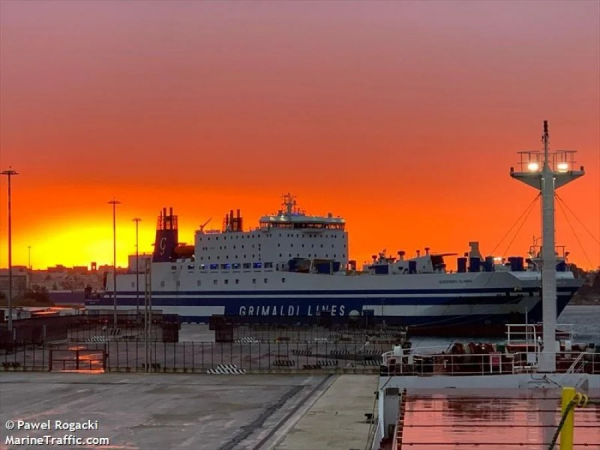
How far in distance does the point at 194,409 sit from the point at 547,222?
11.2 m

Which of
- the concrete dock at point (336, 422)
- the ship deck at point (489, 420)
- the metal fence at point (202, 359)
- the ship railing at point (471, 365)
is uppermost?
the ship railing at point (471, 365)

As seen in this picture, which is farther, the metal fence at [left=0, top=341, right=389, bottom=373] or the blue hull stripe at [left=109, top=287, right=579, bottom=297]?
the blue hull stripe at [left=109, top=287, right=579, bottom=297]

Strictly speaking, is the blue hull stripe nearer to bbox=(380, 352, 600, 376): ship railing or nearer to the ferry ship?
the ferry ship

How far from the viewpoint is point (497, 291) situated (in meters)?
65.4

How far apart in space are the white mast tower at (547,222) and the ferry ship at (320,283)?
146 feet

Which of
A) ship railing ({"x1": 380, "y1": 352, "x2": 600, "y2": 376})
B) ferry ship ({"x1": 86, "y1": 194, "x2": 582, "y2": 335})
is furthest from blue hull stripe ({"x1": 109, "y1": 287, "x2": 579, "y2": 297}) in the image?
ship railing ({"x1": 380, "y1": 352, "x2": 600, "y2": 376})

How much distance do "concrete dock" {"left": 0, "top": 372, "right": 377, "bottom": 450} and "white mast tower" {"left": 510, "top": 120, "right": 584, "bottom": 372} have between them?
446cm

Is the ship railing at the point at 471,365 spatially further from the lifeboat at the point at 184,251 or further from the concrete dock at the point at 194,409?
the lifeboat at the point at 184,251

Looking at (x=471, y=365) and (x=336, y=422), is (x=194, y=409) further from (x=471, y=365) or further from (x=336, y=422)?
(x=471, y=365)

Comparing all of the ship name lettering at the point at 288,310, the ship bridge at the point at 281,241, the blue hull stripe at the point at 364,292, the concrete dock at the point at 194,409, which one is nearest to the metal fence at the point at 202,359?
the concrete dock at the point at 194,409

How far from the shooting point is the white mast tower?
18.1m

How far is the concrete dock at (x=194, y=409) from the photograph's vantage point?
1902cm

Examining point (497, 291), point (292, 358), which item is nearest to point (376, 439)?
point (292, 358)

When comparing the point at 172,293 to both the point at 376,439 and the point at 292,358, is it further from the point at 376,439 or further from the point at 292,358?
the point at 376,439
